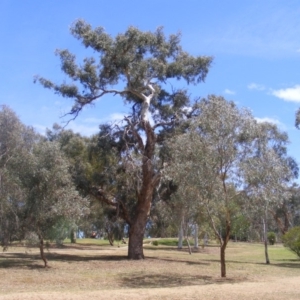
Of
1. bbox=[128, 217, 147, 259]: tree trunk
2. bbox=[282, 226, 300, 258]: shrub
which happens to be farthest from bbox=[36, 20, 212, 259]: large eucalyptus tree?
bbox=[282, 226, 300, 258]: shrub

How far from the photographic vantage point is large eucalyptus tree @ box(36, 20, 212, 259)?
108 ft

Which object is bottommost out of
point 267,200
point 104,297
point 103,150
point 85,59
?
point 104,297

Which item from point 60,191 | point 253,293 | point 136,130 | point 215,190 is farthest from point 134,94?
point 253,293

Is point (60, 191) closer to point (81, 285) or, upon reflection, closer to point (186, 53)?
point (81, 285)

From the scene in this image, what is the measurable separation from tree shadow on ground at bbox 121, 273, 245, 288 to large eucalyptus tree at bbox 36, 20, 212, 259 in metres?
9.91

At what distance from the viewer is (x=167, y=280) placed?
2294cm

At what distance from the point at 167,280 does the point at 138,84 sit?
1543 centimetres

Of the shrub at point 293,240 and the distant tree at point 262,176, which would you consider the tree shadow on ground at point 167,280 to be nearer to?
the distant tree at point 262,176

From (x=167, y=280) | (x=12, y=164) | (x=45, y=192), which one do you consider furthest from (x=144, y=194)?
(x=167, y=280)

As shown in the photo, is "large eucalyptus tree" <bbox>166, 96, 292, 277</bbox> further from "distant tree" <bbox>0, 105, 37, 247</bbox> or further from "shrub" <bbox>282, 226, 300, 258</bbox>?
"shrub" <bbox>282, 226, 300, 258</bbox>

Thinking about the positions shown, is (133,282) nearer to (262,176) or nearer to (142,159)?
(262,176)

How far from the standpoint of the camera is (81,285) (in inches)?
808

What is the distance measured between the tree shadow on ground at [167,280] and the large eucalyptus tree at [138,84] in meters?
9.91

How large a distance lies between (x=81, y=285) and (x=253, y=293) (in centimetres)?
696
